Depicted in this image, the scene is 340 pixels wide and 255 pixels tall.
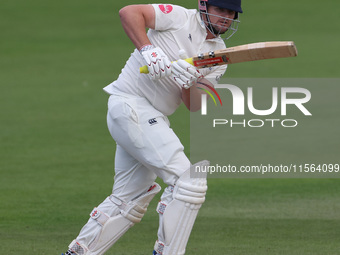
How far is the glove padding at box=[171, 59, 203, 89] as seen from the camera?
5617 millimetres

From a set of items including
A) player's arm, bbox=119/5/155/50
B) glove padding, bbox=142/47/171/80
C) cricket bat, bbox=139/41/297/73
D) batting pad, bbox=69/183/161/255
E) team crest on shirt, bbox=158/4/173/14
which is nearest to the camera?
cricket bat, bbox=139/41/297/73

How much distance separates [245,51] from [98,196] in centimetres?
405

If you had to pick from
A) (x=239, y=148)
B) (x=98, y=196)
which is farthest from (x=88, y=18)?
(x=98, y=196)

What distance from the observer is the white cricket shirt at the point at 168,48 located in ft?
19.3

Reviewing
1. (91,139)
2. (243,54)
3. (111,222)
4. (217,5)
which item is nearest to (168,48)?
(217,5)

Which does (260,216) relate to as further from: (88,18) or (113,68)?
(88,18)

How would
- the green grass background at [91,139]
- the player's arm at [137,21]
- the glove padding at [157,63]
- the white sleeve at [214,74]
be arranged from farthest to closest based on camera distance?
the green grass background at [91,139] < the white sleeve at [214,74] < the player's arm at [137,21] < the glove padding at [157,63]

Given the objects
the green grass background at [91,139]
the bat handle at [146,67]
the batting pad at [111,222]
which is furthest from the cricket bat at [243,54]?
the green grass background at [91,139]

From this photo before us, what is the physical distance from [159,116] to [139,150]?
309 millimetres

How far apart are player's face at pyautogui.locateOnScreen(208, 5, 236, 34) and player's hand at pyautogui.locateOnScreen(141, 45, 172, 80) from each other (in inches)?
19.6

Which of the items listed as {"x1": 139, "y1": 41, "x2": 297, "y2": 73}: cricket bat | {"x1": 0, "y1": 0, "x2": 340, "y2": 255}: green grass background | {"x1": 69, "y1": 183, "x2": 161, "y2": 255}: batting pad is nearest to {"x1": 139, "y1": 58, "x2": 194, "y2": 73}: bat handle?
{"x1": 139, "y1": 41, "x2": 297, "y2": 73}: cricket bat

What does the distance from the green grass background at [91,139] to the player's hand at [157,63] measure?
6.06 feet

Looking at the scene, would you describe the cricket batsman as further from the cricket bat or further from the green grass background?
the green grass background

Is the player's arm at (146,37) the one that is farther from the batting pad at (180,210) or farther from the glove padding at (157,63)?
the batting pad at (180,210)
